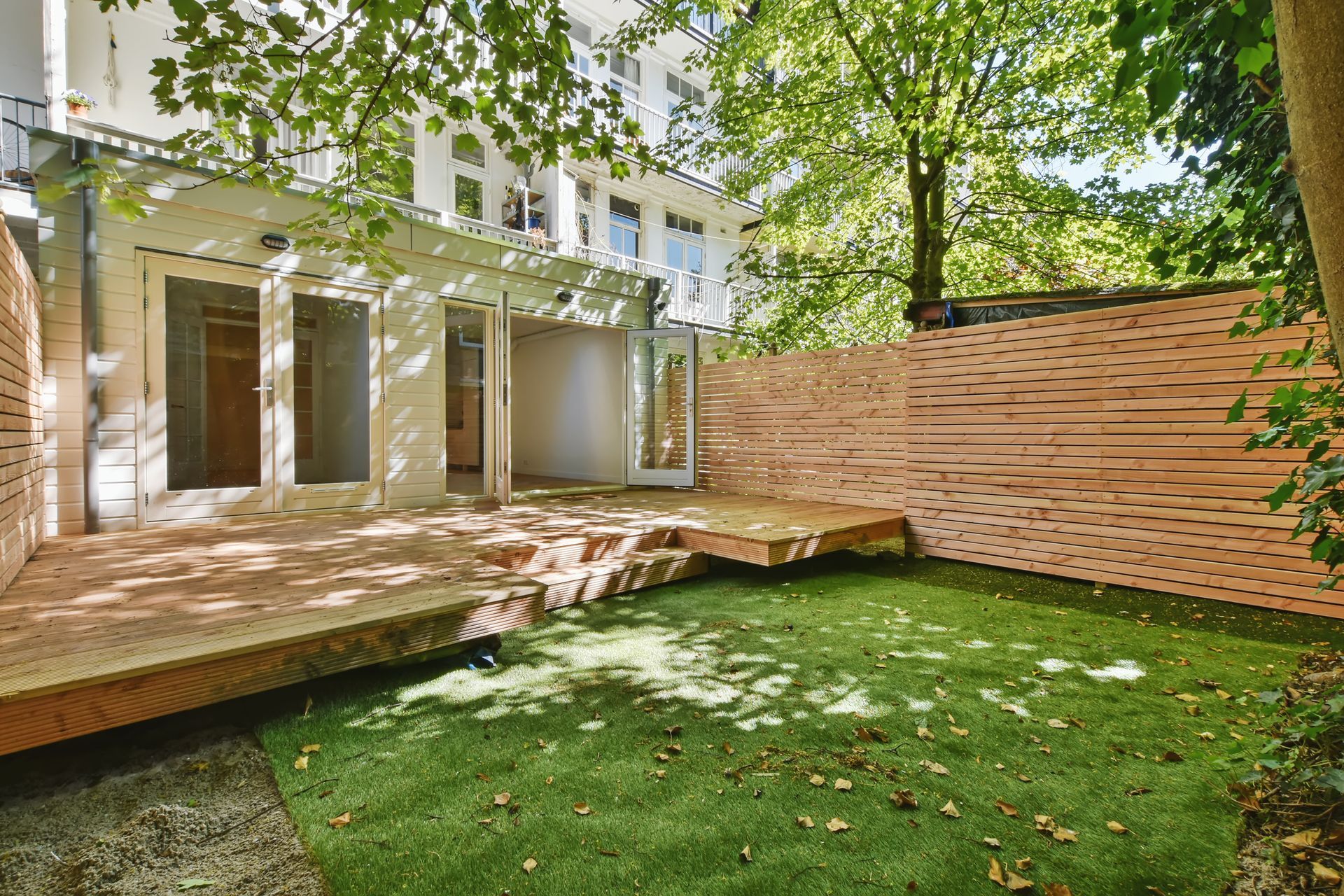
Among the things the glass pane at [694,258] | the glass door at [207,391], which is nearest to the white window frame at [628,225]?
the glass pane at [694,258]

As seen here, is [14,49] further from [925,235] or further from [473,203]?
[925,235]

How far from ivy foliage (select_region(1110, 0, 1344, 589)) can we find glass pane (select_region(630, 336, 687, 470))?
218 inches

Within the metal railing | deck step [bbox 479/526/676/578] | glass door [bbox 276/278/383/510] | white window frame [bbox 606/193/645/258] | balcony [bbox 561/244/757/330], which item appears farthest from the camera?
white window frame [bbox 606/193/645/258]

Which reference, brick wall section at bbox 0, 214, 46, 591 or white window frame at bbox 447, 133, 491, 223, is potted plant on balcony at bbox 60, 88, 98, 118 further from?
white window frame at bbox 447, 133, 491, 223

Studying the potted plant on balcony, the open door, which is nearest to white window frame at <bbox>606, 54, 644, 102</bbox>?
the open door

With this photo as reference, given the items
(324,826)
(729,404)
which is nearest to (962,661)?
(324,826)

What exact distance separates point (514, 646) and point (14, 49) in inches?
331

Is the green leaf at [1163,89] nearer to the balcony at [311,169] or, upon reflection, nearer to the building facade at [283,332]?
the building facade at [283,332]

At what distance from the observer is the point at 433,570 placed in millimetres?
3330

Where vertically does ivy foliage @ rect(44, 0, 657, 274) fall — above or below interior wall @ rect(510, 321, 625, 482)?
above

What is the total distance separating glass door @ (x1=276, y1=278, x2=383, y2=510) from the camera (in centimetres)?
527

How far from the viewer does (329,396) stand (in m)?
5.49

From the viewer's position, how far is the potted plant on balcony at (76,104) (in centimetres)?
512

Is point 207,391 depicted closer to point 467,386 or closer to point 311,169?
point 467,386
